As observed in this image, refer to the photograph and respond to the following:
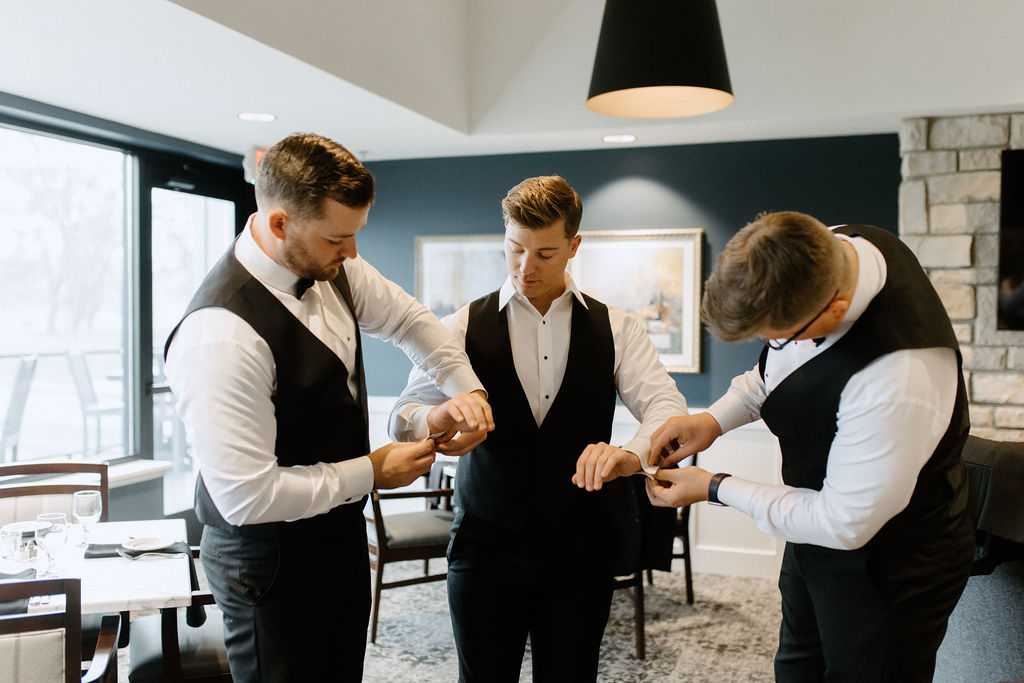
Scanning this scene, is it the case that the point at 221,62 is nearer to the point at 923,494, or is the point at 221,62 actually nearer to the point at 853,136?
the point at 923,494

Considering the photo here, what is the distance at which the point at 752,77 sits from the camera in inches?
162

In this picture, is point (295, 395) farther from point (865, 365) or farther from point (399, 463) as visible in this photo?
point (865, 365)

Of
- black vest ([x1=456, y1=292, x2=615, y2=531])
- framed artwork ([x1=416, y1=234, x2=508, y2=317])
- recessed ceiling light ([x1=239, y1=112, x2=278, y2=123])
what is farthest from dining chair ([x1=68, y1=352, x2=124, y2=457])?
black vest ([x1=456, y1=292, x2=615, y2=531])

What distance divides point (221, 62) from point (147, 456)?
8.30 ft

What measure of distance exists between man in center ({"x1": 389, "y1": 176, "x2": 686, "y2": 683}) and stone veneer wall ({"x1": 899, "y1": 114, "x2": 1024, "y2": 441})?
2.88 metres

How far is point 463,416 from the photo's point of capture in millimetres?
1696

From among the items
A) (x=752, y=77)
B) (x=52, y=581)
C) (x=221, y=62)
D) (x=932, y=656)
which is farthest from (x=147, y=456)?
(x=932, y=656)

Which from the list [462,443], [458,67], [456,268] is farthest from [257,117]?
[462,443]

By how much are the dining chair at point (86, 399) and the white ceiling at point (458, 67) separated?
1.28 metres

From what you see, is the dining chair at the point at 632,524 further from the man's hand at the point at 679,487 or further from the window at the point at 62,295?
the window at the point at 62,295

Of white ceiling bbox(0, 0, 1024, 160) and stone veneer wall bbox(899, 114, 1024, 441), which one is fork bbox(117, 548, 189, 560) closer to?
white ceiling bbox(0, 0, 1024, 160)

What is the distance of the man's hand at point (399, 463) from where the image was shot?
5.22 feet

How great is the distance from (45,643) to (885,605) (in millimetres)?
1655

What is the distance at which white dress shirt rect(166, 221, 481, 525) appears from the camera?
1.40 meters
